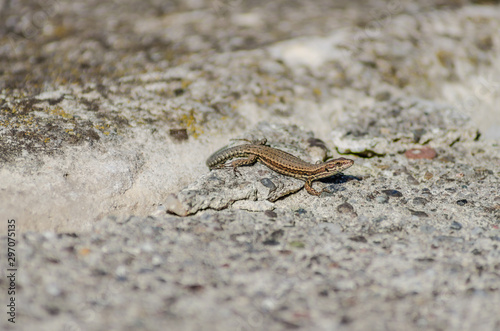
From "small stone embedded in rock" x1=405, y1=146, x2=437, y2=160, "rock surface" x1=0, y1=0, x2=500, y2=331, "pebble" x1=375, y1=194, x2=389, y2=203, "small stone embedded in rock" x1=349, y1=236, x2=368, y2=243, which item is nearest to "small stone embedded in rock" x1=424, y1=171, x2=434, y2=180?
"rock surface" x1=0, y1=0, x2=500, y2=331

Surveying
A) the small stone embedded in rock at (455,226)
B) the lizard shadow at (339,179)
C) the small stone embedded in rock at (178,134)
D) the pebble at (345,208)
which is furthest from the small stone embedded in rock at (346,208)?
the small stone embedded in rock at (178,134)

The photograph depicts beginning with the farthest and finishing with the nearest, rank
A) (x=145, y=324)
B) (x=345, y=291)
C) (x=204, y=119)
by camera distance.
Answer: (x=204, y=119) → (x=345, y=291) → (x=145, y=324)

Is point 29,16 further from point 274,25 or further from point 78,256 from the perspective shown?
point 78,256

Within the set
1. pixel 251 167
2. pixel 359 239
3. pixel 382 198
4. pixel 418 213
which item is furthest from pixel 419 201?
pixel 251 167

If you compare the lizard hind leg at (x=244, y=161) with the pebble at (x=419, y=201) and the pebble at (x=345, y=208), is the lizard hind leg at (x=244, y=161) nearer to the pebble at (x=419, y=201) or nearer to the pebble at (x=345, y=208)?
the pebble at (x=345, y=208)

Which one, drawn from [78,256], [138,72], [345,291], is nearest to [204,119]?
[138,72]

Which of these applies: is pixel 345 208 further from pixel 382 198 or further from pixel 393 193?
pixel 393 193
